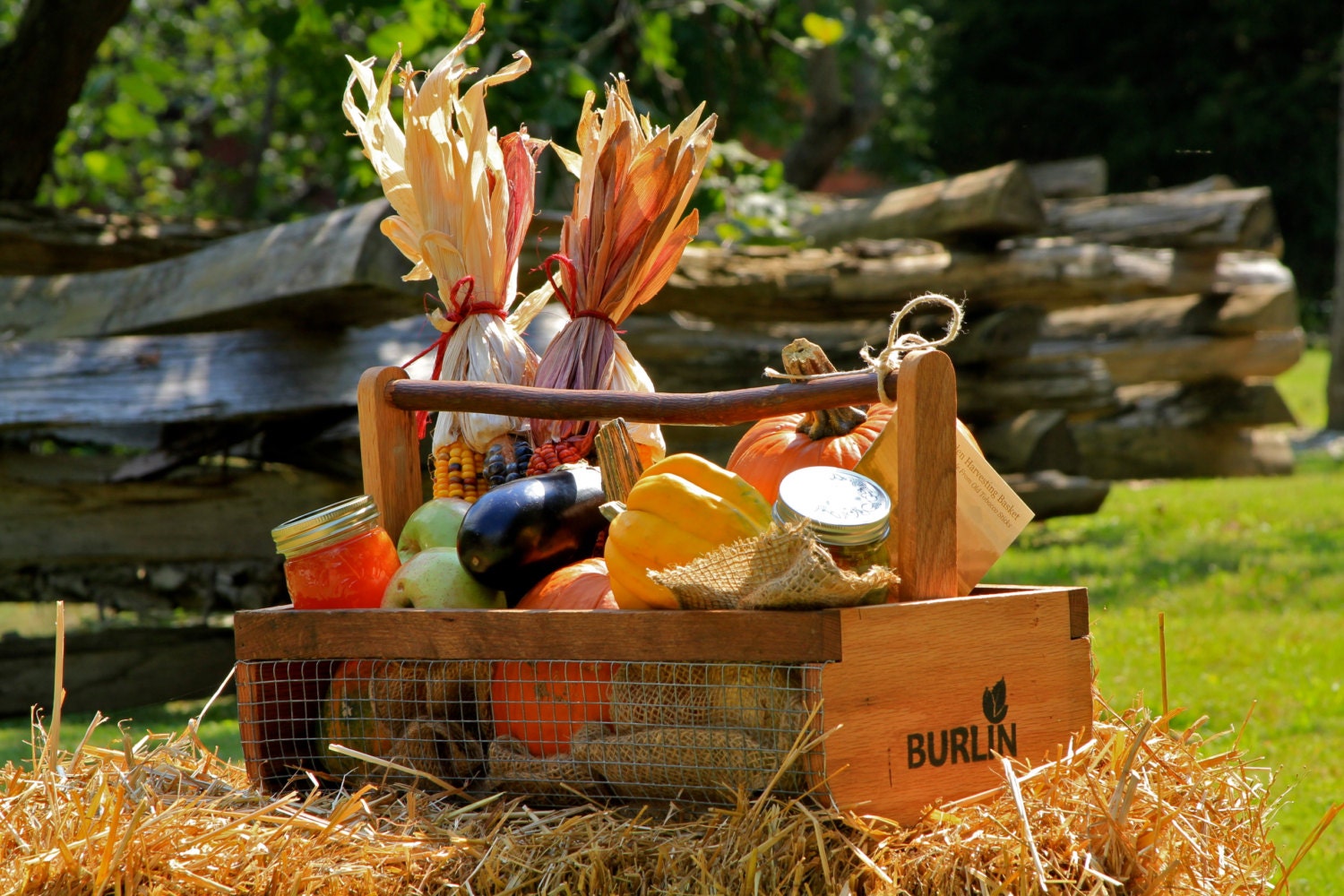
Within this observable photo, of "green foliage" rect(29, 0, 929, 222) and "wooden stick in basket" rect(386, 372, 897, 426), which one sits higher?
"green foliage" rect(29, 0, 929, 222)

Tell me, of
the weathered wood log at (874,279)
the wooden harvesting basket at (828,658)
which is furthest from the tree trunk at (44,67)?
the wooden harvesting basket at (828,658)

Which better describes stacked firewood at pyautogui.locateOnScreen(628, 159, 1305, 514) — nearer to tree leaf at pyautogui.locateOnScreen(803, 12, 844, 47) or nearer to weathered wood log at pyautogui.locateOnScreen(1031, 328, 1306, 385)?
weathered wood log at pyautogui.locateOnScreen(1031, 328, 1306, 385)

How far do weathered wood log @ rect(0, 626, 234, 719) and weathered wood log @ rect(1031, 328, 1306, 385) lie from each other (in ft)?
20.2

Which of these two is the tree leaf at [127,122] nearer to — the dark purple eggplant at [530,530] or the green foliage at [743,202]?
the green foliage at [743,202]

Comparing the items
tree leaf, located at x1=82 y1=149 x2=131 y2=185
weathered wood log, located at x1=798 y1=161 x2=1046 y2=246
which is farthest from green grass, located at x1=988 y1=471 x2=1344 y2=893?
tree leaf, located at x1=82 y1=149 x2=131 y2=185

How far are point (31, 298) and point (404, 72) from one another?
3.03 meters

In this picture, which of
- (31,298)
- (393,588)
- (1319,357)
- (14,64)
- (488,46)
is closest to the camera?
(393,588)

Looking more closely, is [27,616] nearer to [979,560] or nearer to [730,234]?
[730,234]

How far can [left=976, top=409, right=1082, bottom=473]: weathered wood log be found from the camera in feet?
A: 22.9

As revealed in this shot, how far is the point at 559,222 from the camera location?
4922 millimetres

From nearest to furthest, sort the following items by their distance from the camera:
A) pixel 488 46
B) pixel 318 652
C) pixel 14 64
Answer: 1. pixel 318 652
2. pixel 14 64
3. pixel 488 46

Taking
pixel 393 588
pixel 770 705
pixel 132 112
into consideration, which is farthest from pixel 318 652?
pixel 132 112

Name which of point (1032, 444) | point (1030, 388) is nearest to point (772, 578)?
point (1032, 444)

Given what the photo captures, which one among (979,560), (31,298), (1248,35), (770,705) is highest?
(1248,35)
